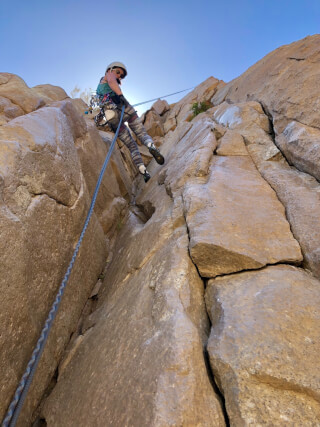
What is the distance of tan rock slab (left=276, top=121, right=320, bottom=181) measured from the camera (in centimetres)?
337

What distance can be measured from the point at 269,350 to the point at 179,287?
3.17 ft

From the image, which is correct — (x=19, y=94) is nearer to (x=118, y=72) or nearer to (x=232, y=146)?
(x=118, y=72)

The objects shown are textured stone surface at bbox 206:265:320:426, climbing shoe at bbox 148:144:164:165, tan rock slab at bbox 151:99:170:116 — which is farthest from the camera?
tan rock slab at bbox 151:99:170:116

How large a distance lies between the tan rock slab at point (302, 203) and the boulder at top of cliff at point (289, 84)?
92 centimetres

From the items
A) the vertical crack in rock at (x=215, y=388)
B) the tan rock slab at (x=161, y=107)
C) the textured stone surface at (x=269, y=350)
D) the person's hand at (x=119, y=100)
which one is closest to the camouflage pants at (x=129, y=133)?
the person's hand at (x=119, y=100)

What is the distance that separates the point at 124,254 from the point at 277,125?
3.89 meters

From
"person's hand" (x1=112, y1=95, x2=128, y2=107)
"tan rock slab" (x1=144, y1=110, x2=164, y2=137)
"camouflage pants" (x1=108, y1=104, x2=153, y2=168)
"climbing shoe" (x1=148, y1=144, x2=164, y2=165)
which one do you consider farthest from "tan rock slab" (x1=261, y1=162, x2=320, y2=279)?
"tan rock slab" (x1=144, y1=110, x2=164, y2=137)

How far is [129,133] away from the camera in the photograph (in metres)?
6.82

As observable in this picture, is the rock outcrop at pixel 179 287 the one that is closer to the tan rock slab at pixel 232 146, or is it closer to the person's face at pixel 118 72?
the tan rock slab at pixel 232 146

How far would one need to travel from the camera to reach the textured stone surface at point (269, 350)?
154cm

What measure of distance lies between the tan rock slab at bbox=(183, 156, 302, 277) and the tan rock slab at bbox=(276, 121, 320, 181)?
595mm

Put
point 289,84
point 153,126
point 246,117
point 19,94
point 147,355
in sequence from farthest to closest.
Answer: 1. point 153,126
2. point 19,94
3. point 246,117
4. point 289,84
5. point 147,355

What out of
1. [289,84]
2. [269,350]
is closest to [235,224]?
[269,350]

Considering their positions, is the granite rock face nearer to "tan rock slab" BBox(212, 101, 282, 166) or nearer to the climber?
the climber
